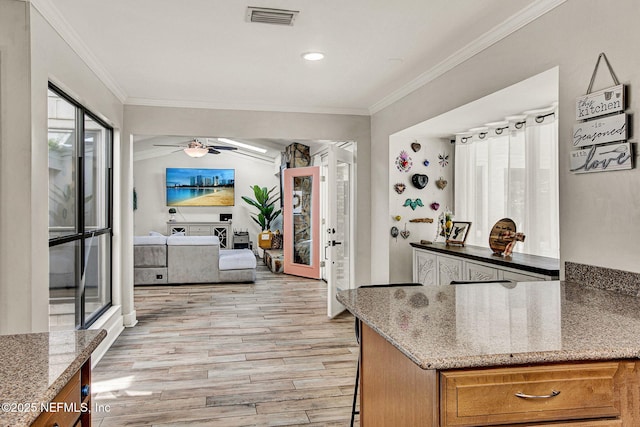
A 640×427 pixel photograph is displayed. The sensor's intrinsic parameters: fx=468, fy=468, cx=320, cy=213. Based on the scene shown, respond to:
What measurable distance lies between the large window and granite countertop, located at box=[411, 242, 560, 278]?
116 inches

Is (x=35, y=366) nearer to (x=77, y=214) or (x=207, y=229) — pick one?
(x=77, y=214)

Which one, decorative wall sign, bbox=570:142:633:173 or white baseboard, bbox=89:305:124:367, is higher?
decorative wall sign, bbox=570:142:633:173

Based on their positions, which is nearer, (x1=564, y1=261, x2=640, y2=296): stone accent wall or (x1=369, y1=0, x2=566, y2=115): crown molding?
(x1=564, y1=261, x2=640, y2=296): stone accent wall

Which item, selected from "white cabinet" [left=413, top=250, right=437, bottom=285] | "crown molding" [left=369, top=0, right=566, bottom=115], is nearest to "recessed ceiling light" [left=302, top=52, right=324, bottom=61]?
"crown molding" [left=369, top=0, right=566, bottom=115]

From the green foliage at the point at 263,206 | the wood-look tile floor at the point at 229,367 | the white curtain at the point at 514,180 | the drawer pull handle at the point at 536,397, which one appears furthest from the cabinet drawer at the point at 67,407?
the green foliage at the point at 263,206

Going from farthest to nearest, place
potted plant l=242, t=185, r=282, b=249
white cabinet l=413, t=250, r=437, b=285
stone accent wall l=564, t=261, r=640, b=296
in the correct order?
potted plant l=242, t=185, r=282, b=249, white cabinet l=413, t=250, r=437, b=285, stone accent wall l=564, t=261, r=640, b=296

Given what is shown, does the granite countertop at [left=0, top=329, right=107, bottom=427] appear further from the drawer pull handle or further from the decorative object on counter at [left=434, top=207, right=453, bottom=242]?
the decorative object on counter at [left=434, top=207, right=453, bottom=242]

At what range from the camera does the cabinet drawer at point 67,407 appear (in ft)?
3.58

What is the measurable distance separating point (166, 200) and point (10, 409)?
34.3 feet

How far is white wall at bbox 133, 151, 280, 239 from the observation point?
1087 centimetres

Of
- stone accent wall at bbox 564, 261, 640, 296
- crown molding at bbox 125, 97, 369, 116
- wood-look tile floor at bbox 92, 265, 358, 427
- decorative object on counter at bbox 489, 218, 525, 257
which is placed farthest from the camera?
crown molding at bbox 125, 97, 369, 116

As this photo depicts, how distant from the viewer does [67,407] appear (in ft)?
4.09

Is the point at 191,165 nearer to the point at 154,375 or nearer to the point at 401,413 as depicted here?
the point at 154,375

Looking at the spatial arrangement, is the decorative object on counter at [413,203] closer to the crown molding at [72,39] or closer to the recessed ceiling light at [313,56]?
the recessed ceiling light at [313,56]
